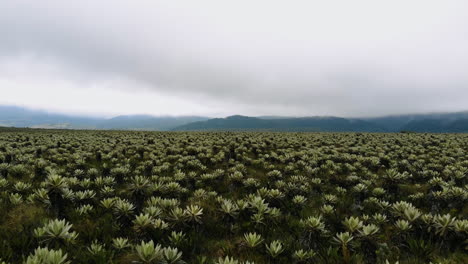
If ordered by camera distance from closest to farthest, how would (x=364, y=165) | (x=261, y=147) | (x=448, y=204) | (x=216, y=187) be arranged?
(x=448, y=204) < (x=216, y=187) < (x=364, y=165) < (x=261, y=147)

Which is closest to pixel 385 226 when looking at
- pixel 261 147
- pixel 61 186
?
pixel 61 186

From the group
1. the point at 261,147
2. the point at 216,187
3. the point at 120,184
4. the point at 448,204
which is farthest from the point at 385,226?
the point at 261,147

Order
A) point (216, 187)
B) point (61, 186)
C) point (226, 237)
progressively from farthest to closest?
point (216, 187) < point (61, 186) < point (226, 237)

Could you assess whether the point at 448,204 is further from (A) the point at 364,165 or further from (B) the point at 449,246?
A: (A) the point at 364,165

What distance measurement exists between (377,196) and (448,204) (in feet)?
7.76

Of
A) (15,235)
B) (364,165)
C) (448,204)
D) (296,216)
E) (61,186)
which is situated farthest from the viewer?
(364,165)

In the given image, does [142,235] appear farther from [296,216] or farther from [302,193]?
[302,193]

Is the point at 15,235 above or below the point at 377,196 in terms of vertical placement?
above

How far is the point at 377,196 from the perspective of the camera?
29.8 feet

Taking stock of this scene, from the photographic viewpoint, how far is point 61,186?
259 inches

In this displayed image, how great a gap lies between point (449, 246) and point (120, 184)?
1225 cm

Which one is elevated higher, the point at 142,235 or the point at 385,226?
the point at 142,235

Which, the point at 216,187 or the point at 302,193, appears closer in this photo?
the point at 302,193

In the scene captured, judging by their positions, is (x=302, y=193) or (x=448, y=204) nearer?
(x=448, y=204)
